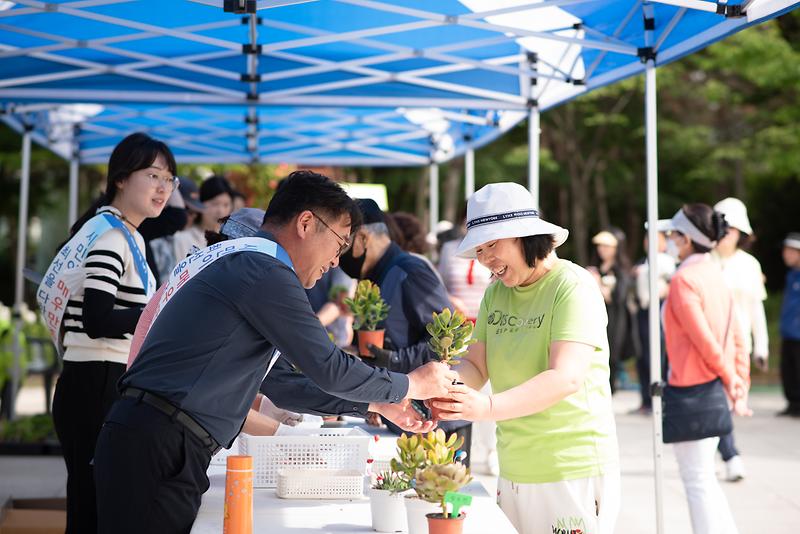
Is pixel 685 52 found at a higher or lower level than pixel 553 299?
higher

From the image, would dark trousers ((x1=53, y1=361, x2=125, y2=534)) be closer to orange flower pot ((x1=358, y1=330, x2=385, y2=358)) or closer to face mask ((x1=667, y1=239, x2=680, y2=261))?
orange flower pot ((x1=358, y1=330, x2=385, y2=358))

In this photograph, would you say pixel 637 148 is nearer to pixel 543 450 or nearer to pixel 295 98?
pixel 295 98

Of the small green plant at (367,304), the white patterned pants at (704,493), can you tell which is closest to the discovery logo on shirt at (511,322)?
the small green plant at (367,304)

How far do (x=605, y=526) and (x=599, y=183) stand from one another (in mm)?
23078

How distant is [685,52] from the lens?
495cm

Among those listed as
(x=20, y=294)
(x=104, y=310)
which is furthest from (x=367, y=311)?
(x=20, y=294)

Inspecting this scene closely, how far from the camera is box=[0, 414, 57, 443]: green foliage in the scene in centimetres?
844

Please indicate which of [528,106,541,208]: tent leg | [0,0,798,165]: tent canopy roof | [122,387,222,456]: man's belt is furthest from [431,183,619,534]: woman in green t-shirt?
[528,106,541,208]: tent leg

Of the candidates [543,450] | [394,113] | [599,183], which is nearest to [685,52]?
[543,450]

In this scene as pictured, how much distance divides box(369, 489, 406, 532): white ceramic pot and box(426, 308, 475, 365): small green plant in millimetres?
408

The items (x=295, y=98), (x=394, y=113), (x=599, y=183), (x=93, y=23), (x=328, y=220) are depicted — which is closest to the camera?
(x=328, y=220)

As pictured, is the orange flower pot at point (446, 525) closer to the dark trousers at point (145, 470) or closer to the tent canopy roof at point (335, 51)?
the dark trousers at point (145, 470)

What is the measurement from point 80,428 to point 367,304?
128 centimetres

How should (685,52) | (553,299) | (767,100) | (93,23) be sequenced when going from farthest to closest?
1. (767,100)
2. (93,23)
3. (685,52)
4. (553,299)
